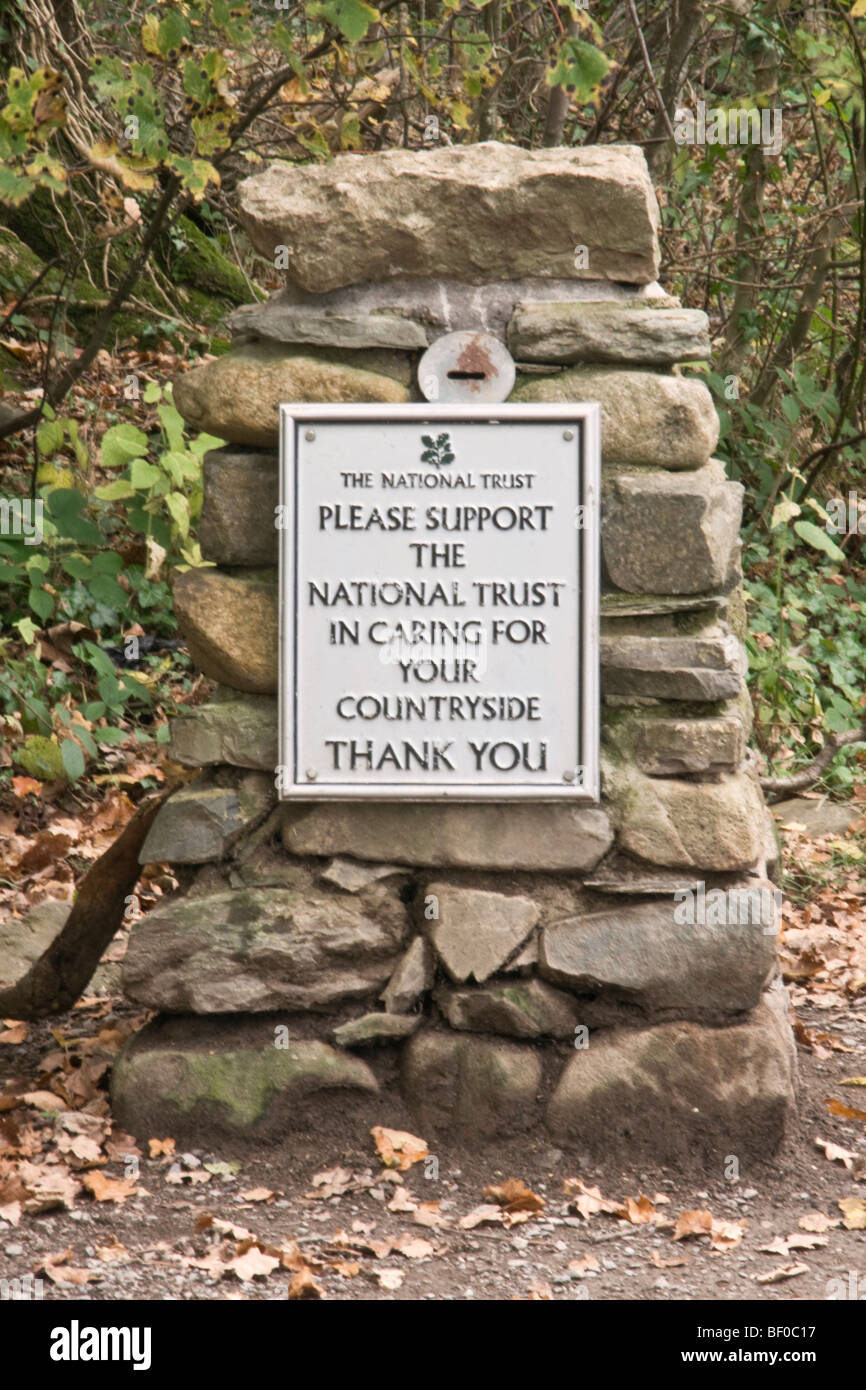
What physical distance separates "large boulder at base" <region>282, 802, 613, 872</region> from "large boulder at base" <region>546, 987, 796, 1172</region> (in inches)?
16.4

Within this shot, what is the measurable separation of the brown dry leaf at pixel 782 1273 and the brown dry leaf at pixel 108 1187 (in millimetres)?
1227

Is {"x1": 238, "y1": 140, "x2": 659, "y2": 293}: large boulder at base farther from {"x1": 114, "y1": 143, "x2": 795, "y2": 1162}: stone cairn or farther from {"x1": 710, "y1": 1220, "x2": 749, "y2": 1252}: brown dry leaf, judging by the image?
{"x1": 710, "y1": 1220, "x2": 749, "y2": 1252}: brown dry leaf

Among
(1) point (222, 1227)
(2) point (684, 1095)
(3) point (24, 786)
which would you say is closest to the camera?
(1) point (222, 1227)

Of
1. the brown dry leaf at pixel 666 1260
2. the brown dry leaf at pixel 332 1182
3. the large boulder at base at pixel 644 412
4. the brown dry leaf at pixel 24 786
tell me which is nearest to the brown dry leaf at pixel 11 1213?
the brown dry leaf at pixel 332 1182

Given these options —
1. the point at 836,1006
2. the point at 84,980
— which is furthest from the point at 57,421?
the point at 836,1006

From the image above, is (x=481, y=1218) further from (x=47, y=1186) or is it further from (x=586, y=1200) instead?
(x=47, y=1186)

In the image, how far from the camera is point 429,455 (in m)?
2.99

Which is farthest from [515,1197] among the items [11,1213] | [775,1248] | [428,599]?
[428,599]

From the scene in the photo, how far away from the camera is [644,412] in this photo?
9.75 ft

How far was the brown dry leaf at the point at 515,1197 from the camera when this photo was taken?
9.14 ft

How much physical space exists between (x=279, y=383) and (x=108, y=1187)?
1.69m

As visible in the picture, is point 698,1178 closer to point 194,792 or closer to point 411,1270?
point 411,1270

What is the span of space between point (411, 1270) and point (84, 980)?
1.32 metres

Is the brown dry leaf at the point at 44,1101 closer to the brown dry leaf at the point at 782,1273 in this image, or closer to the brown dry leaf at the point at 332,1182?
the brown dry leaf at the point at 332,1182
